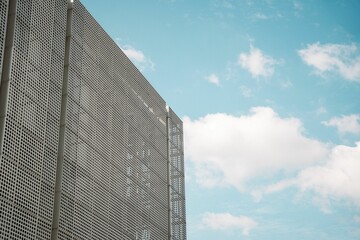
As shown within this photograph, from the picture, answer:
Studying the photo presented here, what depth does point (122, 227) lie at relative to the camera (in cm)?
3956

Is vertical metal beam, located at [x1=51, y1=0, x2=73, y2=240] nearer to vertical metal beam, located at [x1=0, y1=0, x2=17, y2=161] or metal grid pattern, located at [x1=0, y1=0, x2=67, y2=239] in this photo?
metal grid pattern, located at [x1=0, y1=0, x2=67, y2=239]

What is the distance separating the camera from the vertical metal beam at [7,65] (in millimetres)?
29078

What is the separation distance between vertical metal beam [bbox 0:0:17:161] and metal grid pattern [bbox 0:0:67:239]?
7.7 inches

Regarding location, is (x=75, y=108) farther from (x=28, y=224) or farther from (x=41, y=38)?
(x=28, y=224)

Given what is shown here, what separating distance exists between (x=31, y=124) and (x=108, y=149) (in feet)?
30.8

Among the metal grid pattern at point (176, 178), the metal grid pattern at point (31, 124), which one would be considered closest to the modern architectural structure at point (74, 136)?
the metal grid pattern at point (31, 124)

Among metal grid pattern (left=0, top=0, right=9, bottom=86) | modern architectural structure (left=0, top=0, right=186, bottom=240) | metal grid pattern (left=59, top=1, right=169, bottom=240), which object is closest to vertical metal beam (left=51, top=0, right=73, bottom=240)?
modern architectural structure (left=0, top=0, right=186, bottom=240)

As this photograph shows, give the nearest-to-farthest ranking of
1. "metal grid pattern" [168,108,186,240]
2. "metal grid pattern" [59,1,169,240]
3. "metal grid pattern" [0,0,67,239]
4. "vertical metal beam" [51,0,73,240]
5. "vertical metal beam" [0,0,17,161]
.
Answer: "metal grid pattern" [0,0,67,239] → "vertical metal beam" [0,0,17,161] → "vertical metal beam" [51,0,73,240] → "metal grid pattern" [59,1,169,240] → "metal grid pattern" [168,108,186,240]

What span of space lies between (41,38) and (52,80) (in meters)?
2.58

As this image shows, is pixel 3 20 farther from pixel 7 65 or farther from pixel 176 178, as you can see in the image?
pixel 176 178

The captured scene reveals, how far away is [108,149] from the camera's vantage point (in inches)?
1565

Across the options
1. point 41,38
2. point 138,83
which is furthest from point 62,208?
point 138,83

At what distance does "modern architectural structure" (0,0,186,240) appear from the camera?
29.7 meters

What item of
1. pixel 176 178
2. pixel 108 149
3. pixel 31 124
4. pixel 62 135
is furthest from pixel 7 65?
pixel 176 178
